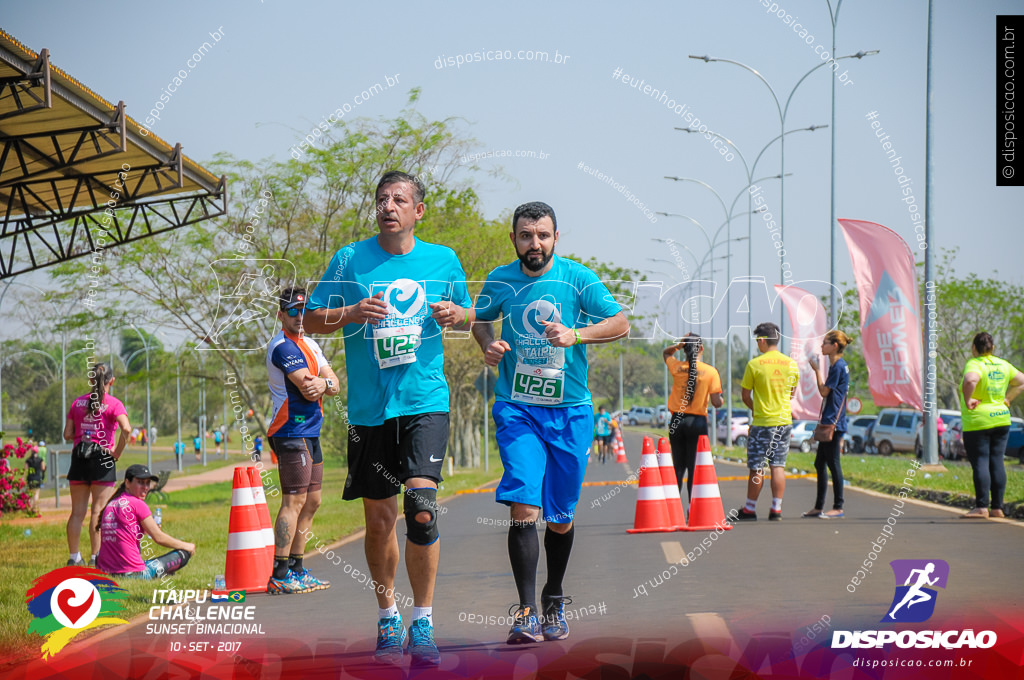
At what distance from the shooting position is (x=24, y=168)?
40.2 ft

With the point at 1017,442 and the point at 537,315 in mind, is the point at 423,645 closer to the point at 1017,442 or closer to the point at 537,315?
the point at 537,315

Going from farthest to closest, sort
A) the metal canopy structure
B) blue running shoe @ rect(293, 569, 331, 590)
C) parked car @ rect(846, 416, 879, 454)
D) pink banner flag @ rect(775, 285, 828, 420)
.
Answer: parked car @ rect(846, 416, 879, 454) → pink banner flag @ rect(775, 285, 828, 420) → the metal canopy structure → blue running shoe @ rect(293, 569, 331, 590)

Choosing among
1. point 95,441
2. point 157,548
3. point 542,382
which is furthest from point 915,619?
point 157,548

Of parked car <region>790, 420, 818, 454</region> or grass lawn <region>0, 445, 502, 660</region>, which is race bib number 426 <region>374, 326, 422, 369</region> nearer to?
grass lawn <region>0, 445, 502, 660</region>

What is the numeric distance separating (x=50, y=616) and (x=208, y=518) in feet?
34.5

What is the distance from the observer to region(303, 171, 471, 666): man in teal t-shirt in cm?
521

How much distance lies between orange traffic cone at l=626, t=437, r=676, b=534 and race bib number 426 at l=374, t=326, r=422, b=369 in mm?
5399

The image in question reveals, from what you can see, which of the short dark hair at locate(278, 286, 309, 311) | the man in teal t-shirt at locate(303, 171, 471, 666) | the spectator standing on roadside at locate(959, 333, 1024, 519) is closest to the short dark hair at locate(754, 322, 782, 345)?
the spectator standing on roadside at locate(959, 333, 1024, 519)

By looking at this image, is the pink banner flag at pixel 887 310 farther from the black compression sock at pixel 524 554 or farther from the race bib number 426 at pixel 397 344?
the race bib number 426 at pixel 397 344

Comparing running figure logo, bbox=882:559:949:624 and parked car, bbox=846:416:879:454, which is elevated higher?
running figure logo, bbox=882:559:949:624

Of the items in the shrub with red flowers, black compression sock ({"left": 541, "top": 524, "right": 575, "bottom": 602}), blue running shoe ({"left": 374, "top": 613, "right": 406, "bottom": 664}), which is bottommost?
the shrub with red flowers

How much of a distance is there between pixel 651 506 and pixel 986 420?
3.43 meters

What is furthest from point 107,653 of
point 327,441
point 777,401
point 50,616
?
point 327,441

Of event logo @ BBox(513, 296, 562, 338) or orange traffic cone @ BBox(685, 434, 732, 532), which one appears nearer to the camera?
event logo @ BBox(513, 296, 562, 338)
